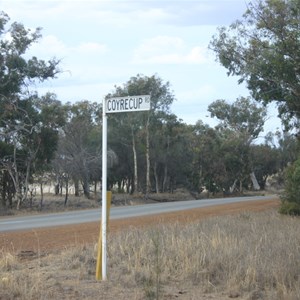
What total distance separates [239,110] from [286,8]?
53.8m

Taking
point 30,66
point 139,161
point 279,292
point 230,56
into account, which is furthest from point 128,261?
point 139,161

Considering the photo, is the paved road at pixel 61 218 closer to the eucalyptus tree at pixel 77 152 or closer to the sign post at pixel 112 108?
the sign post at pixel 112 108

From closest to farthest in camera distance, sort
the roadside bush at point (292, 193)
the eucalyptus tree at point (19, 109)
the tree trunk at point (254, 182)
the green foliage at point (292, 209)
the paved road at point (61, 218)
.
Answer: the roadside bush at point (292, 193) → the green foliage at point (292, 209) → the paved road at point (61, 218) → the eucalyptus tree at point (19, 109) → the tree trunk at point (254, 182)

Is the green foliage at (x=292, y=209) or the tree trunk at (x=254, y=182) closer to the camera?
the green foliage at (x=292, y=209)

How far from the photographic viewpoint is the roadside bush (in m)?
20.0

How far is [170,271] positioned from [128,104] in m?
2.69

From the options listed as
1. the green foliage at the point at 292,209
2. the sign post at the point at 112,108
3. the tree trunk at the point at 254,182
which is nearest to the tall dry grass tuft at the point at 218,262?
the sign post at the point at 112,108

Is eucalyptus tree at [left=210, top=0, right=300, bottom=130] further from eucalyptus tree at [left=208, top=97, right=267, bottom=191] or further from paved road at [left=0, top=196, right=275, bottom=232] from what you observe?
eucalyptus tree at [left=208, top=97, right=267, bottom=191]

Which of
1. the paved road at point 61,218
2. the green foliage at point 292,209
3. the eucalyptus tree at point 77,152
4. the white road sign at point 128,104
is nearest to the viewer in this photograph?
the white road sign at point 128,104

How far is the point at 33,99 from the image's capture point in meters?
35.7

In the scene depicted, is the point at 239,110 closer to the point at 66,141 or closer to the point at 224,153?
the point at 224,153

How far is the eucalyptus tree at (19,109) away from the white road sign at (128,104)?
25734mm

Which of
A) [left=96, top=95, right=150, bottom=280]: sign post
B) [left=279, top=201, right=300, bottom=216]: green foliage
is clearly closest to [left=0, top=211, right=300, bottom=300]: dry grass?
[left=96, top=95, right=150, bottom=280]: sign post

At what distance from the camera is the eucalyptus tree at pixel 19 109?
33469 millimetres
